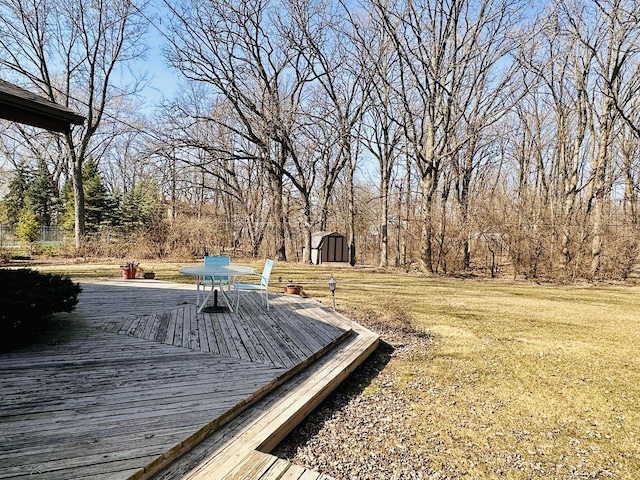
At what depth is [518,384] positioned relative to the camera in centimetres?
362

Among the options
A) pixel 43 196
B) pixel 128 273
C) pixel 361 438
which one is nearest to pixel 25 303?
pixel 361 438

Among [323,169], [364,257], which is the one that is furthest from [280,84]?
[364,257]

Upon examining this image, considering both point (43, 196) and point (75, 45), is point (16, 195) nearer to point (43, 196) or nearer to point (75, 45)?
point (43, 196)

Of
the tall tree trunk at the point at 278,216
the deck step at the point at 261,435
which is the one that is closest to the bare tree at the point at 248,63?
the tall tree trunk at the point at 278,216

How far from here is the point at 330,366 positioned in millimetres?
3545

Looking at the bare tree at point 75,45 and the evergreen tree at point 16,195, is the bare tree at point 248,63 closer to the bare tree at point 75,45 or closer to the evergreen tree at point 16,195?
the bare tree at point 75,45

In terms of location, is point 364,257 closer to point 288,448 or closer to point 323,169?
point 323,169

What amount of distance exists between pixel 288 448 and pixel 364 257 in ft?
57.3

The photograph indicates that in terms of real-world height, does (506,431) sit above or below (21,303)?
below

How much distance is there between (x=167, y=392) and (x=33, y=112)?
2.78 meters

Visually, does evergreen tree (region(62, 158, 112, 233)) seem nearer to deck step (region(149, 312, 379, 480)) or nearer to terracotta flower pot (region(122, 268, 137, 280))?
terracotta flower pot (region(122, 268, 137, 280))

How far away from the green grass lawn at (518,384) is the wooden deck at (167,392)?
0.81 m

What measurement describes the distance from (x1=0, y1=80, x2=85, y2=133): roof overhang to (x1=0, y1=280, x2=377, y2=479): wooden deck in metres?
2.16

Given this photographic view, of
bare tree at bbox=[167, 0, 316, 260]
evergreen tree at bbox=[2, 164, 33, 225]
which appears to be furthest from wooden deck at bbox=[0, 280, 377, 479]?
evergreen tree at bbox=[2, 164, 33, 225]
